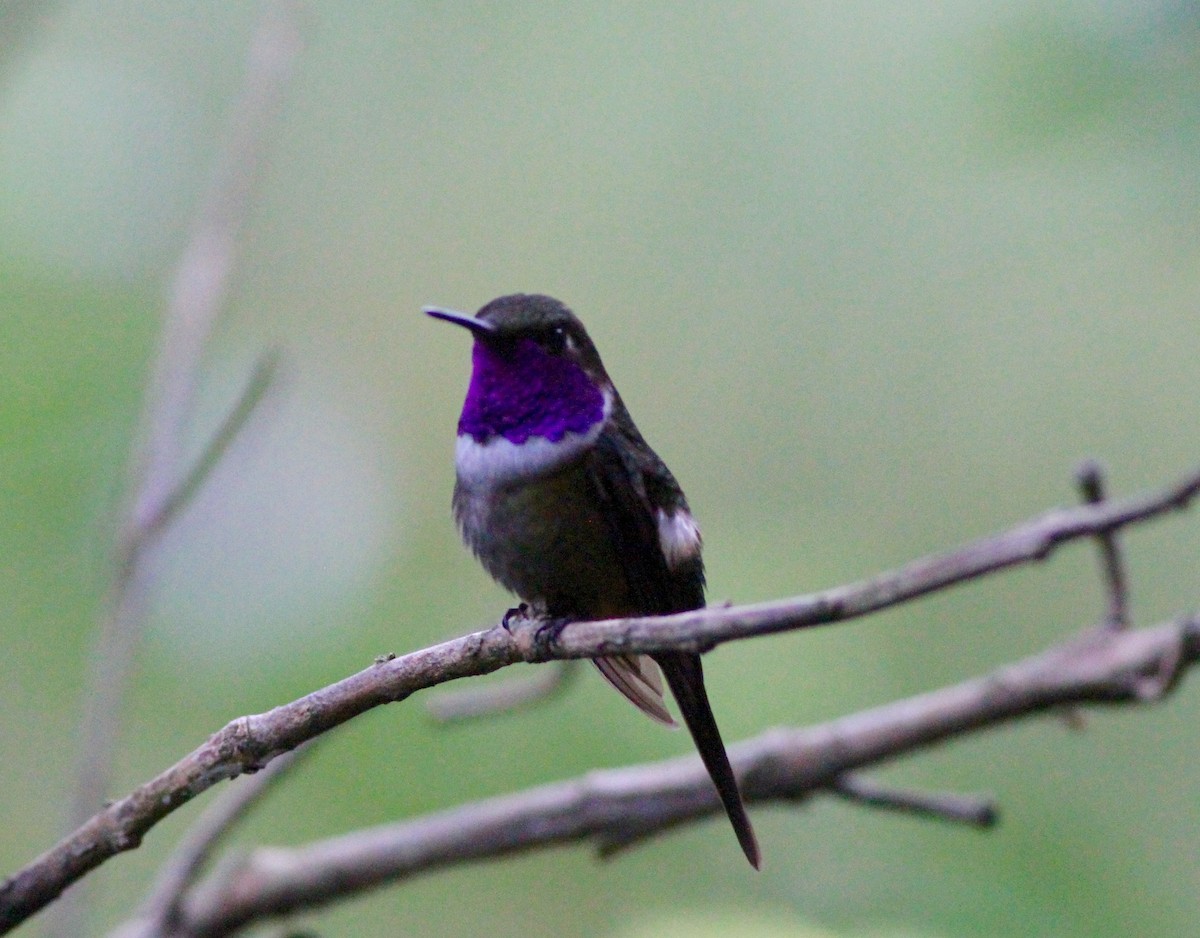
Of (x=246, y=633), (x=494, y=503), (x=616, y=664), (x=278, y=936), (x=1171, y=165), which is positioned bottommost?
(x=278, y=936)

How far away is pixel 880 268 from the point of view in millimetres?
5035

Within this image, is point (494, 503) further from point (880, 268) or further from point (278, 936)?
point (880, 268)

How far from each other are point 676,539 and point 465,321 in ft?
1.47

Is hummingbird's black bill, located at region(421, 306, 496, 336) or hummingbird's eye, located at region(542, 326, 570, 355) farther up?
hummingbird's black bill, located at region(421, 306, 496, 336)

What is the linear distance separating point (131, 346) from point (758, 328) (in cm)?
225

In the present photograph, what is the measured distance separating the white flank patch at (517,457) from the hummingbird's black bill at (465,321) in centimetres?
17

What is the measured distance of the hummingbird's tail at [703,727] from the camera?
171 cm

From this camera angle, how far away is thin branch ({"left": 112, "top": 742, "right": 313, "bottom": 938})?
2152 mm

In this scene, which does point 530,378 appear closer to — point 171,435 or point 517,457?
point 517,457

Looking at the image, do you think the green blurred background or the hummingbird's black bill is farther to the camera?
the green blurred background

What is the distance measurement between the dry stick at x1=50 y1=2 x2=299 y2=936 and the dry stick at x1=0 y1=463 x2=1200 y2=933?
24.2 inches

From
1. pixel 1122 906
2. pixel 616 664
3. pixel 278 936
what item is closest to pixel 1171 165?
pixel 616 664

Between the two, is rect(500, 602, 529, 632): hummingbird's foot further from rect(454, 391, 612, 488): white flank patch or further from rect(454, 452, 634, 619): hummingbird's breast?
Answer: rect(454, 391, 612, 488): white flank patch

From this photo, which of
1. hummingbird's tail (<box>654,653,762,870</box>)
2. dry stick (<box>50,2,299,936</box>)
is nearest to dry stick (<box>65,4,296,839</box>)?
dry stick (<box>50,2,299,936</box>)
